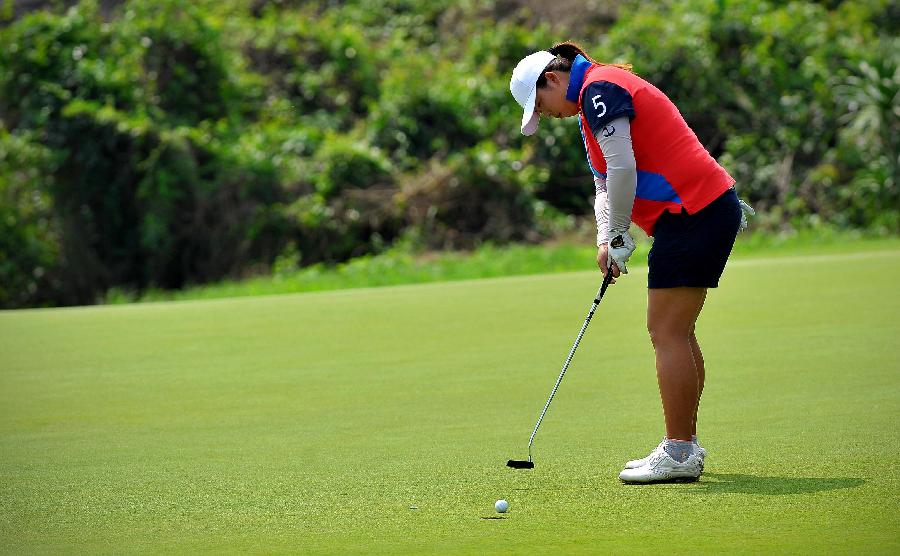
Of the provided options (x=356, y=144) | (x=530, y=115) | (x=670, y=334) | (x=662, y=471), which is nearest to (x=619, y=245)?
(x=670, y=334)

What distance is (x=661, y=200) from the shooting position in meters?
5.44

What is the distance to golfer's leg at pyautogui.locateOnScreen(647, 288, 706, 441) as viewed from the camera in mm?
5414

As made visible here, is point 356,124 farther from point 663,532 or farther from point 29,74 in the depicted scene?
point 663,532

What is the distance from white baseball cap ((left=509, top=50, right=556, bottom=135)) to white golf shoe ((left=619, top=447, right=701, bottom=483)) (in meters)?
1.38

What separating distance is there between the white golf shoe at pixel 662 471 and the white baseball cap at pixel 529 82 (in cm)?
138

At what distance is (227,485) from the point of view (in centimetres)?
552

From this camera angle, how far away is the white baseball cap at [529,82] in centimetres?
549

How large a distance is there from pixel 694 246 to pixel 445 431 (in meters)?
1.79

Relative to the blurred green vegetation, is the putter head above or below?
above

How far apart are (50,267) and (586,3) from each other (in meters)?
12.0

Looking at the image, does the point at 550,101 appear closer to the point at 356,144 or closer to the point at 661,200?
the point at 661,200

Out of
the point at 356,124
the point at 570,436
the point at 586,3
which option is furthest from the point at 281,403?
the point at 586,3

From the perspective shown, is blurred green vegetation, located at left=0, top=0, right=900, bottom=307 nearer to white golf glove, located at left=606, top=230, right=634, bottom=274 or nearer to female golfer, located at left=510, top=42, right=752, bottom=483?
female golfer, located at left=510, top=42, right=752, bottom=483

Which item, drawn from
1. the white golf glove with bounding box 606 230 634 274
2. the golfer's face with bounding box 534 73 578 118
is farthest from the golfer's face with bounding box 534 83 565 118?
the white golf glove with bounding box 606 230 634 274
